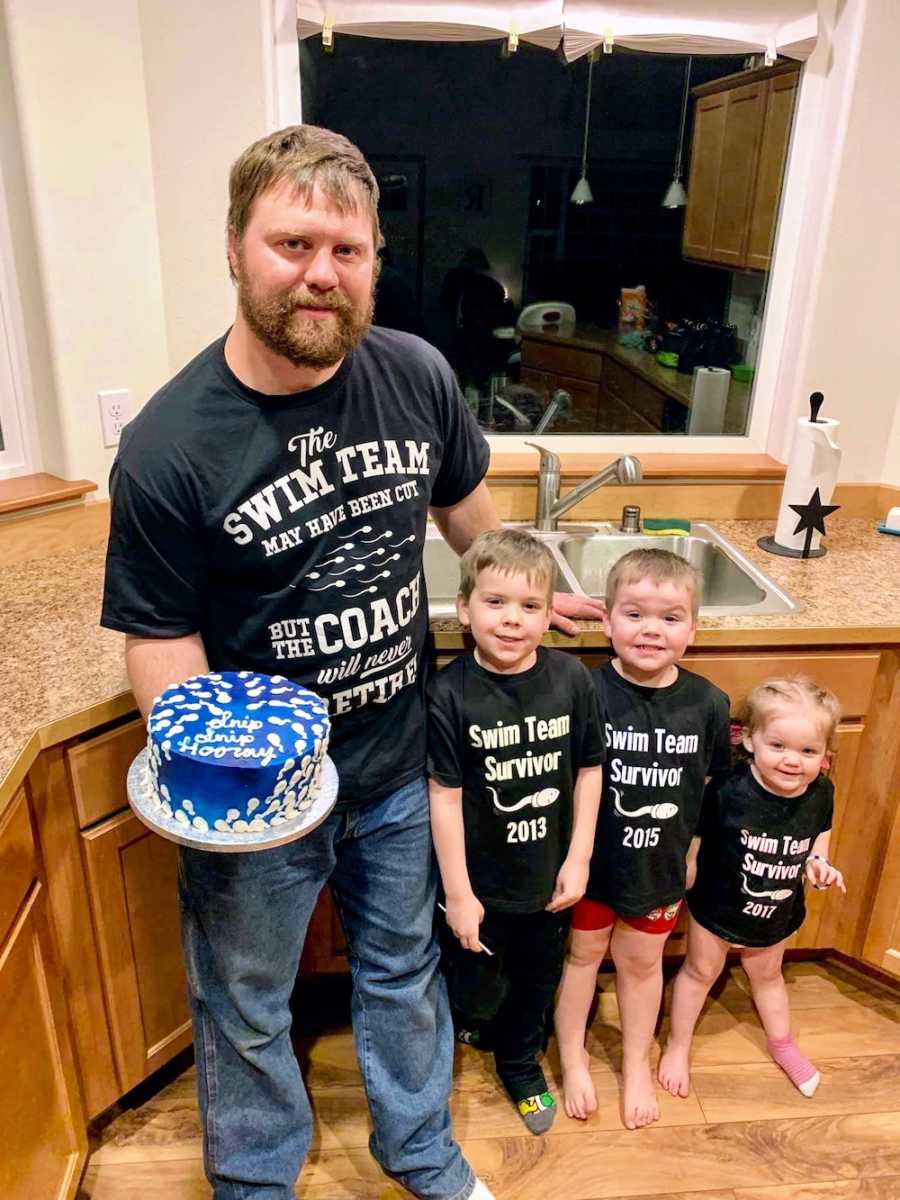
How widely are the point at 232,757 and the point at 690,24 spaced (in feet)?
5.68

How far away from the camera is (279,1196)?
1.39m

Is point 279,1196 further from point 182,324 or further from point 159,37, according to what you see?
point 159,37

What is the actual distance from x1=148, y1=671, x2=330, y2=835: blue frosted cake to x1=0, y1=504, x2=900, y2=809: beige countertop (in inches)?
9.4

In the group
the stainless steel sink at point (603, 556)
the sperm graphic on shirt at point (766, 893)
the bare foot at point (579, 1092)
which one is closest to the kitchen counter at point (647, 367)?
the stainless steel sink at point (603, 556)

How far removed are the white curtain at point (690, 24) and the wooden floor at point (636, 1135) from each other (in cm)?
198

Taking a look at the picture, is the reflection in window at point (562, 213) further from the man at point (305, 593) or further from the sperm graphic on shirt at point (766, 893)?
the sperm graphic on shirt at point (766, 893)

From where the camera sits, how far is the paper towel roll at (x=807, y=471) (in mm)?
1937

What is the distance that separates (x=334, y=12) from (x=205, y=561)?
1.27 meters

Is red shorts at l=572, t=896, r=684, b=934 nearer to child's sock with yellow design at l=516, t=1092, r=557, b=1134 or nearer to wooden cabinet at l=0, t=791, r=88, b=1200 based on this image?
child's sock with yellow design at l=516, t=1092, r=557, b=1134

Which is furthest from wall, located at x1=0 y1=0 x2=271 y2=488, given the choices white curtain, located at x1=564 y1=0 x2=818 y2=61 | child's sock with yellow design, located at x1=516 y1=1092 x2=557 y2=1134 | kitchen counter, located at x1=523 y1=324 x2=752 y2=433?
child's sock with yellow design, located at x1=516 y1=1092 x2=557 y2=1134

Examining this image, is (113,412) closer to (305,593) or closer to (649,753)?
(305,593)

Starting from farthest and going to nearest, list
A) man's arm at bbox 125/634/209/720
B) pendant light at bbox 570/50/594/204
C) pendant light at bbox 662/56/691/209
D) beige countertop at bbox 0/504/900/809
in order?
pendant light at bbox 662/56/691/209
pendant light at bbox 570/50/594/204
beige countertop at bbox 0/504/900/809
man's arm at bbox 125/634/209/720

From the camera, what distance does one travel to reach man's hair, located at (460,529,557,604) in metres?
1.34

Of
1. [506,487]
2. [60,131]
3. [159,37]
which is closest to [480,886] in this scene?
[506,487]
